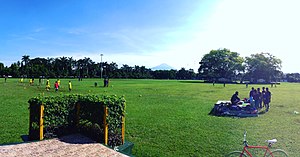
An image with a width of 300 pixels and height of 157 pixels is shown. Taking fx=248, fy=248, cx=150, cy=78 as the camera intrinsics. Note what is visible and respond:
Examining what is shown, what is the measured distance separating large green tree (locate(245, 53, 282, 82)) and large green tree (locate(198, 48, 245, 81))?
3473 mm

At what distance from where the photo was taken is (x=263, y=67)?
90000 mm

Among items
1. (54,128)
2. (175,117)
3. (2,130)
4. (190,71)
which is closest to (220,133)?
(175,117)

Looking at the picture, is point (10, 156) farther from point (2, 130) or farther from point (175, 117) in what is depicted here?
point (175, 117)

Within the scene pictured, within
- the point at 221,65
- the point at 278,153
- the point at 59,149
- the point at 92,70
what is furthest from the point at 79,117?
the point at 92,70

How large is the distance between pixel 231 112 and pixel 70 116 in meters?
10.4

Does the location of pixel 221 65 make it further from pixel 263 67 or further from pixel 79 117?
pixel 79 117

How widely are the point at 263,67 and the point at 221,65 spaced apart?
14696 mm

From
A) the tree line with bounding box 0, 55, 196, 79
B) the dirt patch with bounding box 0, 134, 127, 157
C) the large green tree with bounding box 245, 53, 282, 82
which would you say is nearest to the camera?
A: the dirt patch with bounding box 0, 134, 127, 157

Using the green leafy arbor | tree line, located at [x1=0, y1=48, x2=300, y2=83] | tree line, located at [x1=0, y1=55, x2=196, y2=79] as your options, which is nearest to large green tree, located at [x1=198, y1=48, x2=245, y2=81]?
tree line, located at [x1=0, y1=48, x2=300, y2=83]

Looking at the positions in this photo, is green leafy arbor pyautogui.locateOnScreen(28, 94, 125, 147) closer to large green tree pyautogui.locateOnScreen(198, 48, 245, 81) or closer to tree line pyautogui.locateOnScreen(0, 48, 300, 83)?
tree line pyautogui.locateOnScreen(0, 48, 300, 83)

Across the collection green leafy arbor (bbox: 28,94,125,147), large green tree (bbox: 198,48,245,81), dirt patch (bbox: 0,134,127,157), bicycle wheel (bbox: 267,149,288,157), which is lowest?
dirt patch (bbox: 0,134,127,157)

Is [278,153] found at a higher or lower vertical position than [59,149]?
higher

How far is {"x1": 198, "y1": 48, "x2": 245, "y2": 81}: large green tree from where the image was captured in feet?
307

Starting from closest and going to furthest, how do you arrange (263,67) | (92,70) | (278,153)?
(278,153), (263,67), (92,70)
